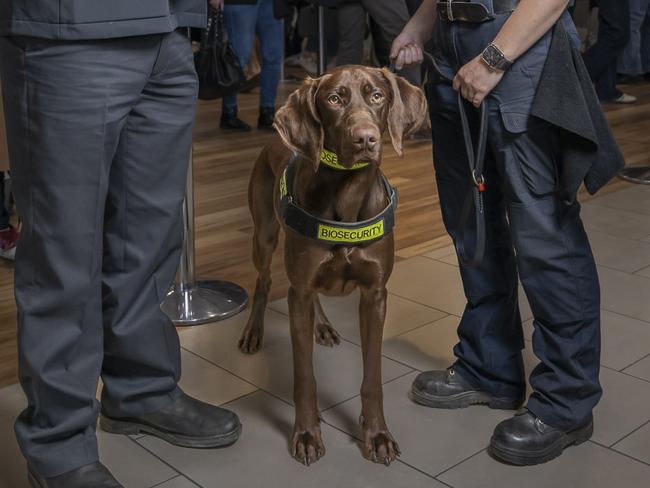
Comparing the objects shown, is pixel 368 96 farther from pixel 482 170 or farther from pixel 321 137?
pixel 482 170

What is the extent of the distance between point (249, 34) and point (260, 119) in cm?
62

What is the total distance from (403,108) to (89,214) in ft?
2.37

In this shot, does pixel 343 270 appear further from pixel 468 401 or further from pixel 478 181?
pixel 468 401

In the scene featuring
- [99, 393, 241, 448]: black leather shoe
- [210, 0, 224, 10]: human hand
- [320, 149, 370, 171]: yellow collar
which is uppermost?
[320, 149, 370, 171]: yellow collar

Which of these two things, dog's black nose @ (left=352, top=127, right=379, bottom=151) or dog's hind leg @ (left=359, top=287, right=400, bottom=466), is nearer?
dog's black nose @ (left=352, top=127, right=379, bottom=151)

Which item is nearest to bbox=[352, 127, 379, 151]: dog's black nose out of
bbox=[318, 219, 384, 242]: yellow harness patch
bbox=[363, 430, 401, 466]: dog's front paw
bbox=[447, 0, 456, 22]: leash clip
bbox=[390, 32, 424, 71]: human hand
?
bbox=[318, 219, 384, 242]: yellow harness patch

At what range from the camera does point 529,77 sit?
6.82 feet

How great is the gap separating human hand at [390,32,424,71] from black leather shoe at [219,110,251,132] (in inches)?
142

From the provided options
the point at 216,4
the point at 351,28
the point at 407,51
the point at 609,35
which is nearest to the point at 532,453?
the point at 407,51

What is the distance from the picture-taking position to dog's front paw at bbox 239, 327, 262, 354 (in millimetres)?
2883

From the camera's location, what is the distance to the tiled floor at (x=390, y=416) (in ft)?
7.28

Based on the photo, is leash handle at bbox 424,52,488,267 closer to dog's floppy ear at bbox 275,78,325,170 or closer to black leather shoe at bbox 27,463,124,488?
dog's floppy ear at bbox 275,78,325,170

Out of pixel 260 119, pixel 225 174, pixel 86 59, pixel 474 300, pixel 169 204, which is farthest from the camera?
pixel 260 119

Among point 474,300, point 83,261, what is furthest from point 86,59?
point 474,300
